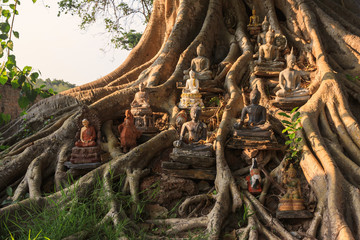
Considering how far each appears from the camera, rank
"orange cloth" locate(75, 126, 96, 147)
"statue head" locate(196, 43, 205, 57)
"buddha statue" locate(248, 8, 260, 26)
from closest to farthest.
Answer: "orange cloth" locate(75, 126, 96, 147) < "statue head" locate(196, 43, 205, 57) < "buddha statue" locate(248, 8, 260, 26)

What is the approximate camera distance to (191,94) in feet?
21.9

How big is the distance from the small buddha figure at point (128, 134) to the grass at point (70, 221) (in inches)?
43.4

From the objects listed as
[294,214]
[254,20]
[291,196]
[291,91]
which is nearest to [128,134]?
[291,196]

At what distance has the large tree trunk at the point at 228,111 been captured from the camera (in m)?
4.09

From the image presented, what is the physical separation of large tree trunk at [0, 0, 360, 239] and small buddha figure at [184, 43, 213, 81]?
24cm

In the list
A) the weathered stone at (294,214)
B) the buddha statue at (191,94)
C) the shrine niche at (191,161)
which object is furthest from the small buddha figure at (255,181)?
the buddha statue at (191,94)

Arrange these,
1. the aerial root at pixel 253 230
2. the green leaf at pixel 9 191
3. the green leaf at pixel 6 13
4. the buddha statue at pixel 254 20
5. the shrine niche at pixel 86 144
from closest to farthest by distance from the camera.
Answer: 1. the green leaf at pixel 6 13
2. the aerial root at pixel 253 230
3. the green leaf at pixel 9 191
4. the shrine niche at pixel 86 144
5. the buddha statue at pixel 254 20

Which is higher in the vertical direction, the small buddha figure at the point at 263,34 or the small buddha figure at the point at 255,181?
the small buddha figure at the point at 263,34

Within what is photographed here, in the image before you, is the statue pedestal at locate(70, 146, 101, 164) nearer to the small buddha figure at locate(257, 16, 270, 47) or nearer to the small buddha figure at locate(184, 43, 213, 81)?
the small buddha figure at locate(184, 43, 213, 81)

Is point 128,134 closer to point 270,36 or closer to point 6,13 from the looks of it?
point 6,13

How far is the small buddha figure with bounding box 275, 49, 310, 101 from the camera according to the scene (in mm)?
6145

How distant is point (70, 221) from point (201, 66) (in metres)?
4.83

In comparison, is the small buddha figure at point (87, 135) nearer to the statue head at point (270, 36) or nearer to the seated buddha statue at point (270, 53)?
the seated buddha statue at point (270, 53)

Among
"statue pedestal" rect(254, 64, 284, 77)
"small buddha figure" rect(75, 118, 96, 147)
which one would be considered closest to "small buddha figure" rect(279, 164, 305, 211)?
"small buddha figure" rect(75, 118, 96, 147)
